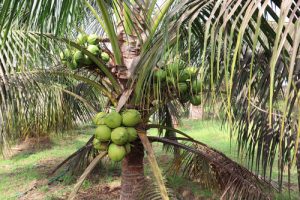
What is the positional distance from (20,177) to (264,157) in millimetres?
4133

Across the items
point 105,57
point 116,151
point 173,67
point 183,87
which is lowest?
point 116,151

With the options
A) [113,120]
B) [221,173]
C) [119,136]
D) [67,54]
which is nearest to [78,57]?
[67,54]

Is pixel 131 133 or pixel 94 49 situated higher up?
pixel 94 49

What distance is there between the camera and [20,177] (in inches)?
201

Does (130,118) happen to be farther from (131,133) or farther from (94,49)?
(94,49)

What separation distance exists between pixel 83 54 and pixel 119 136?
2.04 ft

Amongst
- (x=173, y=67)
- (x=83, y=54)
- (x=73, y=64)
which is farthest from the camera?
(x=73, y=64)

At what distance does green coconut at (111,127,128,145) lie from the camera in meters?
1.93

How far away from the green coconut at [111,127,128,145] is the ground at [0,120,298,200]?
830 mm

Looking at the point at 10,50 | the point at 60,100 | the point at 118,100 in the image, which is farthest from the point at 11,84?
the point at 118,100

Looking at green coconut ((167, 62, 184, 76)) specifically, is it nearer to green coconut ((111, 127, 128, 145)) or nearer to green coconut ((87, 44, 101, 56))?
green coconut ((111, 127, 128, 145))

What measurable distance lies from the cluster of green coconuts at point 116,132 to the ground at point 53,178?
Answer: 75cm

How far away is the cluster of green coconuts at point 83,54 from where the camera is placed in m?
2.24

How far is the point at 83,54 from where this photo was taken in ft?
7.27
